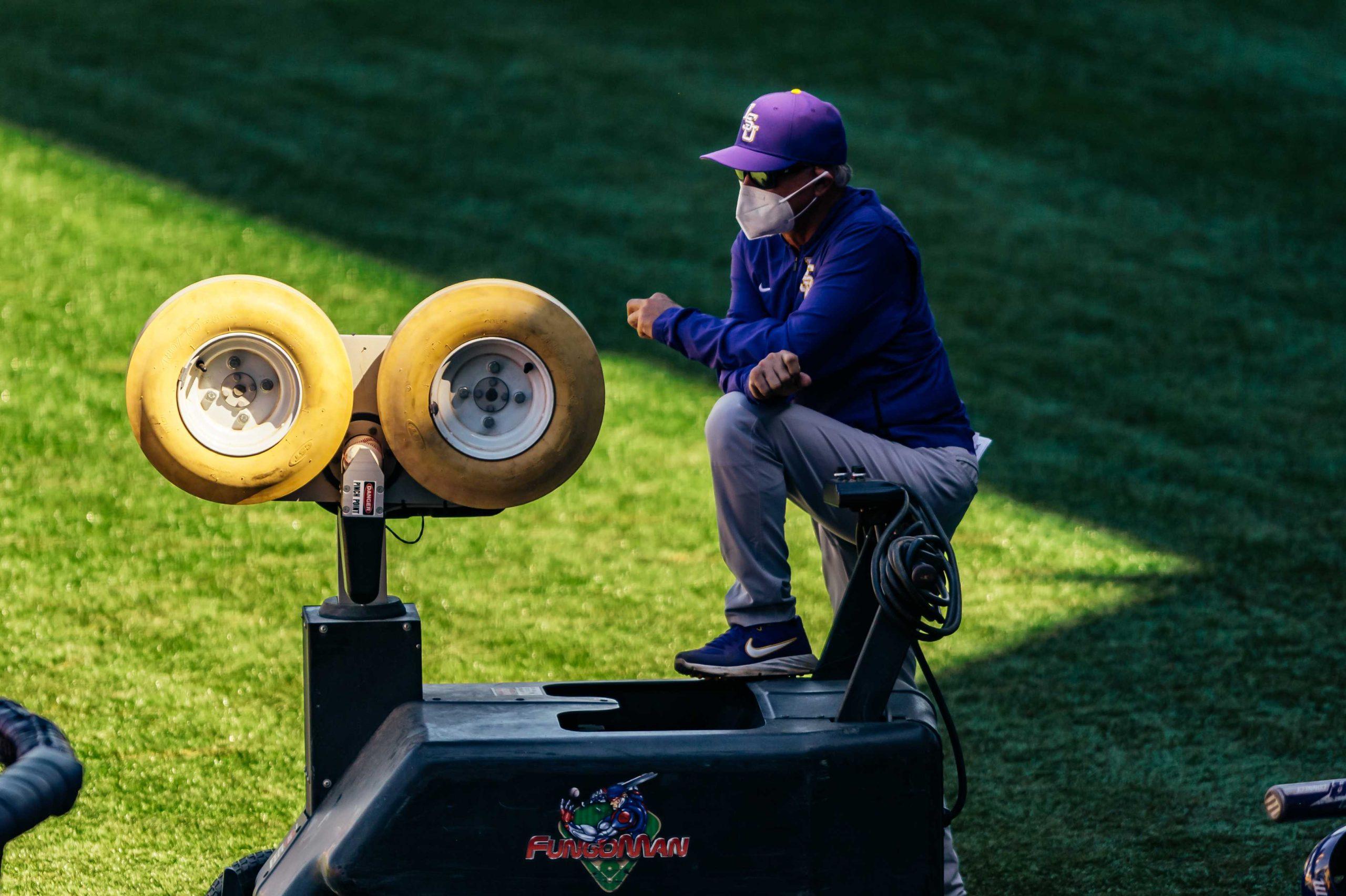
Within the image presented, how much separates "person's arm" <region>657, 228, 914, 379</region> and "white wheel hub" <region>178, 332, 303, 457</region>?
0.83 meters

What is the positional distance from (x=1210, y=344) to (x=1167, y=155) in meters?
2.95

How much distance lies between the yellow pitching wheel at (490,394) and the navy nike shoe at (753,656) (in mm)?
499

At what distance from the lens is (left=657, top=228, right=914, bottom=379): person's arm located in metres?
3.37

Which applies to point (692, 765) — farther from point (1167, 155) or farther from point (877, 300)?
point (1167, 155)

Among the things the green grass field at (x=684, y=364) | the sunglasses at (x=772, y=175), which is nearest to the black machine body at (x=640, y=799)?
the sunglasses at (x=772, y=175)

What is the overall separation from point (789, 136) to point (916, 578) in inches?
39.3

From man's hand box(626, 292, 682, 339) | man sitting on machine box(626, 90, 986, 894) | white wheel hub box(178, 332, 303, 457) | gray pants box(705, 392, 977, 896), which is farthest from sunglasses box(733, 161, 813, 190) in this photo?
white wheel hub box(178, 332, 303, 457)

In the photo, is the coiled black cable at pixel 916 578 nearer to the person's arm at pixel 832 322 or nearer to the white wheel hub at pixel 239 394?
the person's arm at pixel 832 322

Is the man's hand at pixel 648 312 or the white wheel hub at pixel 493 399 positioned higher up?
the man's hand at pixel 648 312

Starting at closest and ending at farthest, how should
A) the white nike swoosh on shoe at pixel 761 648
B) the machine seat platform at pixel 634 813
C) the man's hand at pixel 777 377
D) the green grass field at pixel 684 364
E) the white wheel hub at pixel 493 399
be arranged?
the machine seat platform at pixel 634 813 → the white wheel hub at pixel 493 399 → the man's hand at pixel 777 377 → the white nike swoosh on shoe at pixel 761 648 → the green grass field at pixel 684 364

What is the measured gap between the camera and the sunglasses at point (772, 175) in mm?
3434

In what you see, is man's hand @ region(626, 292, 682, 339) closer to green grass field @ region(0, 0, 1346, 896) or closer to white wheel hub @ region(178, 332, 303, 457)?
white wheel hub @ region(178, 332, 303, 457)

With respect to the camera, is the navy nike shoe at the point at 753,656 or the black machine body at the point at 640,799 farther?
the navy nike shoe at the point at 753,656

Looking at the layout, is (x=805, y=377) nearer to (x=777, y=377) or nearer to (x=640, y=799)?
(x=777, y=377)
